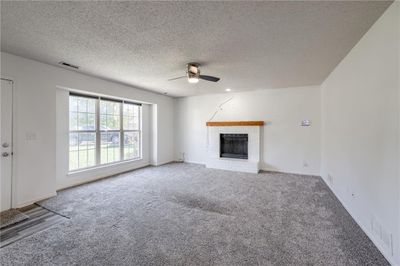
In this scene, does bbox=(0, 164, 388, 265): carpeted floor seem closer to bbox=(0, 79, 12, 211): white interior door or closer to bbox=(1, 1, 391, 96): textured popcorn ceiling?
bbox=(0, 79, 12, 211): white interior door

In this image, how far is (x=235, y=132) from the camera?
18.0 feet

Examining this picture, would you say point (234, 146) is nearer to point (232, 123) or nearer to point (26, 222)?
point (232, 123)

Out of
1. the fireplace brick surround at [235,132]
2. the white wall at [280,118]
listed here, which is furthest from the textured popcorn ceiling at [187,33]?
the fireplace brick surround at [235,132]

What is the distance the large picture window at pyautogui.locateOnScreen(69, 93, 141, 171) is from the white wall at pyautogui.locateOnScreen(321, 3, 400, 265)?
5104 millimetres

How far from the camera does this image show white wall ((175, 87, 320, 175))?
4.71 metres

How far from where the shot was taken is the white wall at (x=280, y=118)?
15.5 ft

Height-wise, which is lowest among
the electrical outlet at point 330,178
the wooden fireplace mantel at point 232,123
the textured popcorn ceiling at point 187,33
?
the electrical outlet at point 330,178

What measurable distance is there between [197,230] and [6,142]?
327 cm

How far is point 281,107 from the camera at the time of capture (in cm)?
504

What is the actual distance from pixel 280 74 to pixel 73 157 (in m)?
4.96

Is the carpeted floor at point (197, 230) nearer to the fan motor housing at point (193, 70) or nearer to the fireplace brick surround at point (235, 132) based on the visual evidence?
the fireplace brick surround at point (235, 132)

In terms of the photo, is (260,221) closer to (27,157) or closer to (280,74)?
(280,74)

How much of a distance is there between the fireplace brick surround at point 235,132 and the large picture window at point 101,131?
240cm

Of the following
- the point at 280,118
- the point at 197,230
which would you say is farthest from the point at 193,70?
the point at 280,118
